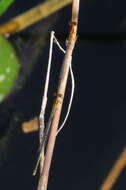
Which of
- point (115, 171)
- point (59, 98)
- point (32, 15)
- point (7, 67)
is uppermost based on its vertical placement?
point (32, 15)

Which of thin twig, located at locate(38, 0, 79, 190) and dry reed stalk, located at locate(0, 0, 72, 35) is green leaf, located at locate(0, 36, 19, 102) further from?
thin twig, located at locate(38, 0, 79, 190)

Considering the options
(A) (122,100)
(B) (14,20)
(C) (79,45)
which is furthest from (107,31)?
(B) (14,20)

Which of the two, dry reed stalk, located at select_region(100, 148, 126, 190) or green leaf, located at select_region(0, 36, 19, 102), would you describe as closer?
dry reed stalk, located at select_region(100, 148, 126, 190)

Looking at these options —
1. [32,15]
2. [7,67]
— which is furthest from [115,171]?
[32,15]

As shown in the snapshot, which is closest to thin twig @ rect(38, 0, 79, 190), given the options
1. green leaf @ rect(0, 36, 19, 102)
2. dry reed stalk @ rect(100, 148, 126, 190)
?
dry reed stalk @ rect(100, 148, 126, 190)

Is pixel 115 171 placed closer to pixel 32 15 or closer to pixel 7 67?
pixel 7 67

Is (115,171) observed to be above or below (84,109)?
below
